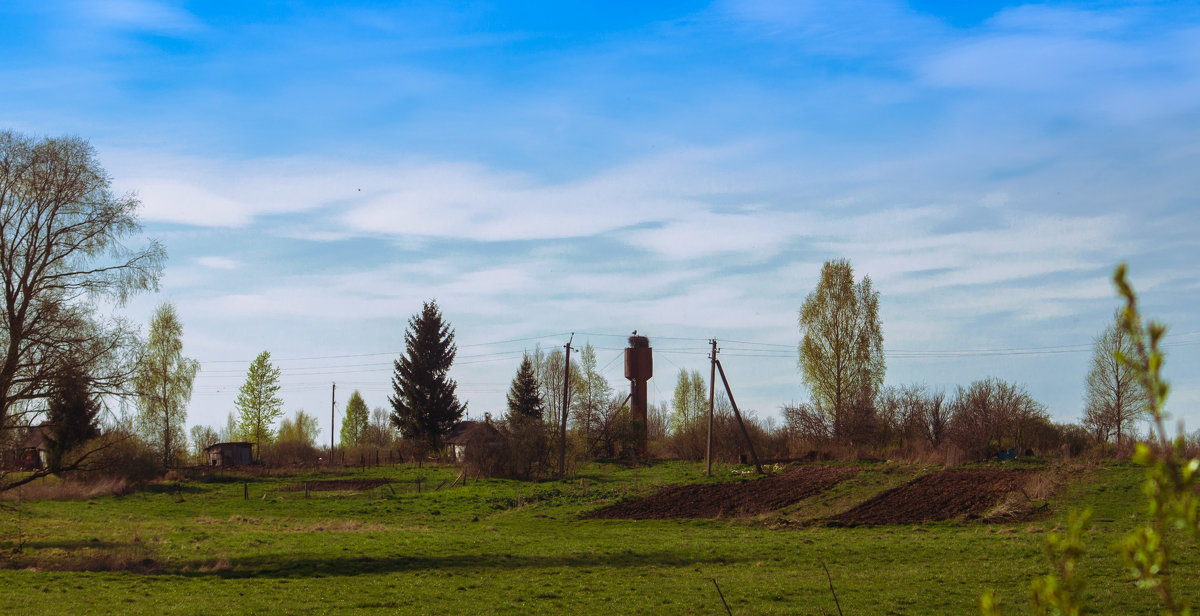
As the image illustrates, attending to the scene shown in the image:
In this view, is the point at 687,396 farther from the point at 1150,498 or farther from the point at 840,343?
the point at 1150,498

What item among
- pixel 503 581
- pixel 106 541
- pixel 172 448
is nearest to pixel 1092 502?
pixel 503 581

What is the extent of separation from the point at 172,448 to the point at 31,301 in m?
36.3

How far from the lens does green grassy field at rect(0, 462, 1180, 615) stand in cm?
1698

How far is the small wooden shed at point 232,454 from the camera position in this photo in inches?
2759

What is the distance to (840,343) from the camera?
5847 cm

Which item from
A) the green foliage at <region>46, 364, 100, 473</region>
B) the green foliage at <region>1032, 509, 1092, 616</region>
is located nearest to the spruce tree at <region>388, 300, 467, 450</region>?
the green foliage at <region>46, 364, 100, 473</region>

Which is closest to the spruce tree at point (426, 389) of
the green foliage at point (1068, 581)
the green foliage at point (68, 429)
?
the green foliage at point (68, 429)

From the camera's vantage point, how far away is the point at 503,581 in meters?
19.7

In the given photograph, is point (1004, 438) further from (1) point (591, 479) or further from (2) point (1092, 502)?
(1) point (591, 479)

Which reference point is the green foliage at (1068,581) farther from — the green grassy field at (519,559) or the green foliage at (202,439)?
the green foliage at (202,439)

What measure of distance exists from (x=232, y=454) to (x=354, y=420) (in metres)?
36.9

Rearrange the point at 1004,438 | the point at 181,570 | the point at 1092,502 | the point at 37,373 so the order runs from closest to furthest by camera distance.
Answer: the point at 181,570 → the point at 37,373 → the point at 1092,502 → the point at 1004,438

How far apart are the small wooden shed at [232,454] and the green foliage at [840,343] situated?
141 feet

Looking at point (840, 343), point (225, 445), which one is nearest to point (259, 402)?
point (225, 445)
